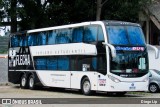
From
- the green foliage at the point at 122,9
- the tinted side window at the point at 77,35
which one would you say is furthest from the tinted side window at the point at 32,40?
the green foliage at the point at 122,9

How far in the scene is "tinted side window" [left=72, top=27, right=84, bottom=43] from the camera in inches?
981

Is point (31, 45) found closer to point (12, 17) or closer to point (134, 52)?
point (12, 17)

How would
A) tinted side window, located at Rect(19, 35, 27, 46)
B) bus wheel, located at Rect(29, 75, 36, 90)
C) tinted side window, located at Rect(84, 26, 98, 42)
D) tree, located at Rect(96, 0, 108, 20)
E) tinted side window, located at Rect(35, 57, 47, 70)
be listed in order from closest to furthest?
1. tinted side window, located at Rect(84, 26, 98, 42)
2. tinted side window, located at Rect(35, 57, 47, 70)
3. bus wheel, located at Rect(29, 75, 36, 90)
4. tinted side window, located at Rect(19, 35, 27, 46)
5. tree, located at Rect(96, 0, 108, 20)

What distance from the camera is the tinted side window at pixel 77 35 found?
24.9 metres

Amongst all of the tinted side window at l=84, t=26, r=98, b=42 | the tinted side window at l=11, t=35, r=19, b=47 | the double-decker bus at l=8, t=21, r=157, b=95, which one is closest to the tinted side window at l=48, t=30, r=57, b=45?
the double-decker bus at l=8, t=21, r=157, b=95

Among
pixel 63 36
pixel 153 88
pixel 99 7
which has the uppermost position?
pixel 99 7

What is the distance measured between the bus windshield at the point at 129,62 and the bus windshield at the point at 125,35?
0.52m

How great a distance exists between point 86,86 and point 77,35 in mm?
2832

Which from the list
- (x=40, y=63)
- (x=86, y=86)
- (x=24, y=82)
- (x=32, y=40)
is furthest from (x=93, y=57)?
(x=24, y=82)

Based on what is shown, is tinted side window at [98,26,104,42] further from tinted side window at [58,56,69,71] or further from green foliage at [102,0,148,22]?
green foliage at [102,0,148,22]

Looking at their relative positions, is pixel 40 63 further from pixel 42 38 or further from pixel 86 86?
pixel 86 86

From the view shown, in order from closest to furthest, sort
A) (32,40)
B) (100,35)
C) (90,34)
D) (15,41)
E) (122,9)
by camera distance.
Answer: (100,35) → (90,34) → (32,40) → (15,41) → (122,9)

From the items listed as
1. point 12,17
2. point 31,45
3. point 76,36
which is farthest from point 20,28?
point 76,36

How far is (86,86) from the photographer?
2456cm
